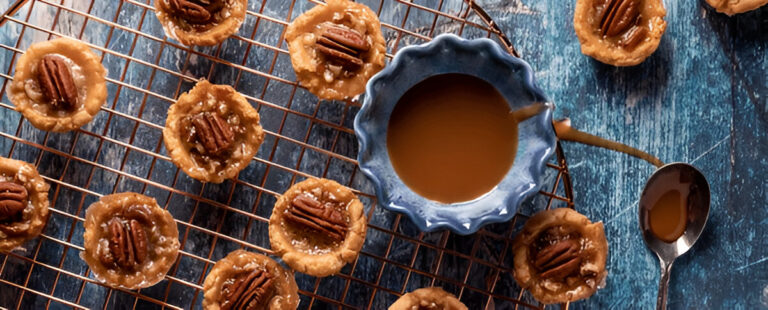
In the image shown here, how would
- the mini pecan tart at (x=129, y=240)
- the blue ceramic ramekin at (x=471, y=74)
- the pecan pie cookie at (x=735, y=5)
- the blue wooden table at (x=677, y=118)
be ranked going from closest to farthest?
the blue ceramic ramekin at (x=471, y=74)
the mini pecan tart at (x=129, y=240)
the pecan pie cookie at (x=735, y=5)
the blue wooden table at (x=677, y=118)

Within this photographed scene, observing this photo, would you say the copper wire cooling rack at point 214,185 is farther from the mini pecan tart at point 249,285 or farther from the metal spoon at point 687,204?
the metal spoon at point 687,204

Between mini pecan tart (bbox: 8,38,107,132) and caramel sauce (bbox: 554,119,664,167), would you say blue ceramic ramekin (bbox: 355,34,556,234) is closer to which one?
caramel sauce (bbox: 554,119,664,167)

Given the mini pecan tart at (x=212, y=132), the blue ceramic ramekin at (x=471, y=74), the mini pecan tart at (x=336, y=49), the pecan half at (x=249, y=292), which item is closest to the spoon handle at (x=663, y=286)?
the blue ceramic ramekin at (x=471, y=74)

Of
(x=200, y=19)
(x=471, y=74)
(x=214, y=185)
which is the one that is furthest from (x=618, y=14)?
(x=214, y=185)

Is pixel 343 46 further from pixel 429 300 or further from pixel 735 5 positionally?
pixel 735 5

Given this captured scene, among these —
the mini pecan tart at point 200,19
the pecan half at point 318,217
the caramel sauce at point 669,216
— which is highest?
the mini pecan tart at point 200,19

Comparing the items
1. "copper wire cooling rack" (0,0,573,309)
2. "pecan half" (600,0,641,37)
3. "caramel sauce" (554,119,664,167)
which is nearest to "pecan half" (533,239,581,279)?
"copper wire cooling rack" (0,0,573,309)

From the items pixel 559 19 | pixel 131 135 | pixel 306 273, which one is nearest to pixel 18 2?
pixel 131 135
